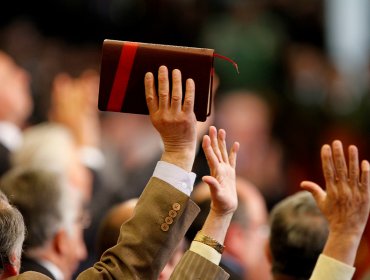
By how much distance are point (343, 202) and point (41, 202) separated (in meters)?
1.12

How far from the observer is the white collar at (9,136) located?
5.58 meters

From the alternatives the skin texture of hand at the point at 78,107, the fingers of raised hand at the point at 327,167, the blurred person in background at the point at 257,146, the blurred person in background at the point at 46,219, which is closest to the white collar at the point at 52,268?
the blurred person in background at the point at 46,219

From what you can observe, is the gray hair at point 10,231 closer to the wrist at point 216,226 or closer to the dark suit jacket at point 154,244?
the dark suit jacket at point 154,244

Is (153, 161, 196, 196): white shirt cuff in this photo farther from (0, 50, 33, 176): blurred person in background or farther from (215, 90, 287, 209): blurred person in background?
(215, 90, 287, 209): blurred person in background

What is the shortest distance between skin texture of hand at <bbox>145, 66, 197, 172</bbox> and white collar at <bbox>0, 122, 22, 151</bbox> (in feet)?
9.14

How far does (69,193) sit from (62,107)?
2.27 metres

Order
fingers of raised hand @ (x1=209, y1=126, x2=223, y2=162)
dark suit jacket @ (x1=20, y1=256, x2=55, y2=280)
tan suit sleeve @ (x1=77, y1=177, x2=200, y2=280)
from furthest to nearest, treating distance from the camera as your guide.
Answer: dark suit jacket @ (x1=20, y1=256, x2=55, y2=280) → fingers of raised hand @ (x1=209, y1=126, x2=223, y2=162) → tan suit sleeve @ (x1=77, y1=177, x2=200, y2=280)

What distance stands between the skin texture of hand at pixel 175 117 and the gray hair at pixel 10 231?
A: 1.38 feet

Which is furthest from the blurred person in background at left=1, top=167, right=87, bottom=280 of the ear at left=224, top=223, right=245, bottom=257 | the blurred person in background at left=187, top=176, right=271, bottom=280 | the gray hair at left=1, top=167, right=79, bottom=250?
the ear at left=224, top=223, right=245, bottom=257

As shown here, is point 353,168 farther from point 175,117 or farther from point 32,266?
point 32,266

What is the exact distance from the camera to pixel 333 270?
2.99 meters

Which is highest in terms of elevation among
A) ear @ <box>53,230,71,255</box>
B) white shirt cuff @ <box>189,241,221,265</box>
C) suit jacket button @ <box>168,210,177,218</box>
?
suit jacket button @ <box>168,210,177,218</box>

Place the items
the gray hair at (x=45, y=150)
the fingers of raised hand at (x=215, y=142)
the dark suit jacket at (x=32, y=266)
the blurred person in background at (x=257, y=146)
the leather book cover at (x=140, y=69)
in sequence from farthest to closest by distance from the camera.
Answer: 1. the blurred person in background at (x=257, y=146)
2. the gray hair at (x=45, y=150)
3. the dark suit jacket at (x=32, y=266)
4. the fingers of raised hand at (x=215, y=142)
5. the leather book cover at (x=140, y=69)

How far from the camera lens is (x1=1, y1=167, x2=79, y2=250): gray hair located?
362 cm
